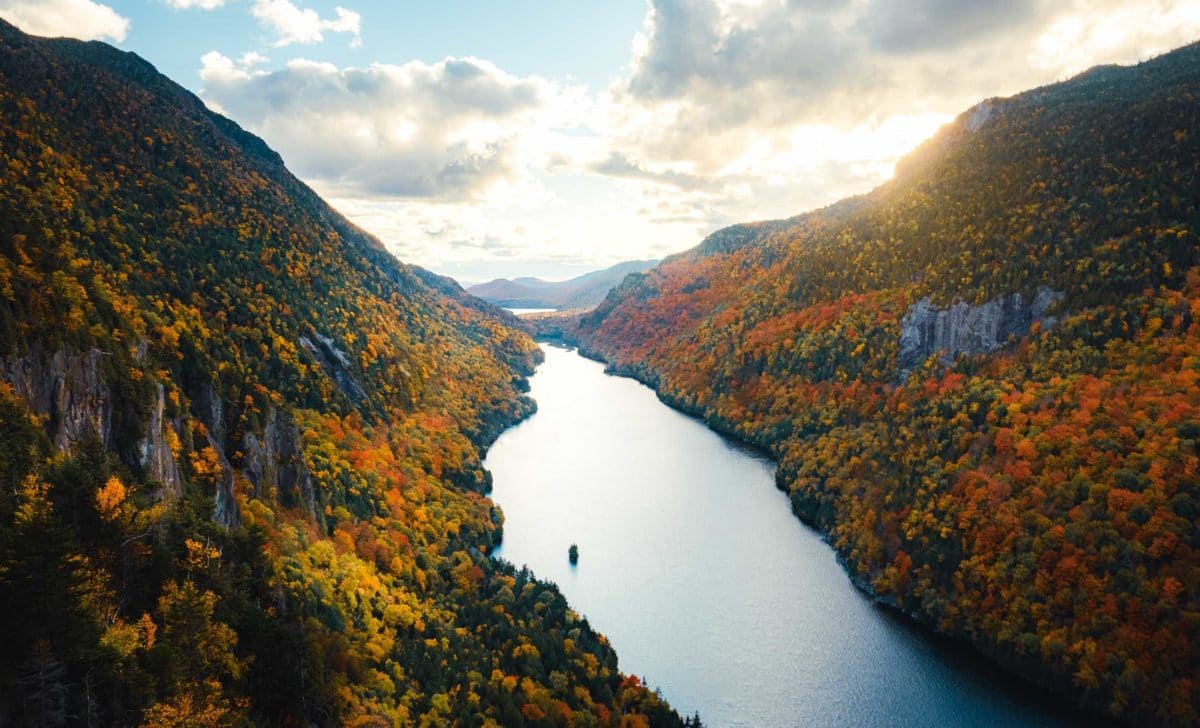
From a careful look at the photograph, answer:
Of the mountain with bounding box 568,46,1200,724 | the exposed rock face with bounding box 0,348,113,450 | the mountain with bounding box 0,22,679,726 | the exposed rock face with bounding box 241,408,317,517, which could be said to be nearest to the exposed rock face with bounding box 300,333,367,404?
the mountain with bounding box 0,22,679,726

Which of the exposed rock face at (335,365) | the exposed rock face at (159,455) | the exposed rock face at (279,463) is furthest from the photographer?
the exposed rock face at (335,365)

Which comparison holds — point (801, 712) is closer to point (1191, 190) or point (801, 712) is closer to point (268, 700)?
point (268, 700)

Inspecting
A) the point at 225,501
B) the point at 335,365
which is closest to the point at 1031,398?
the point at 225,501

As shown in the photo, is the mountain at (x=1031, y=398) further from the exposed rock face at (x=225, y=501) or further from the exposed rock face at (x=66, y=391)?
the exposed rock face at (x=66, y=391)

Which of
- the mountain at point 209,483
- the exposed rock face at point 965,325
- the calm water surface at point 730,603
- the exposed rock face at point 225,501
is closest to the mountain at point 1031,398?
the exposed rock face at point 965,325

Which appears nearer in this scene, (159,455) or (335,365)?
(159,455)

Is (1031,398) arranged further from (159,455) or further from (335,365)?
(335,365)
